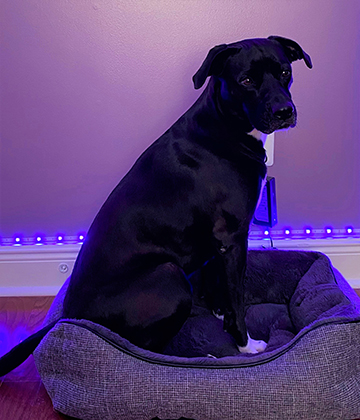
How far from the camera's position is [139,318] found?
4.99 feet

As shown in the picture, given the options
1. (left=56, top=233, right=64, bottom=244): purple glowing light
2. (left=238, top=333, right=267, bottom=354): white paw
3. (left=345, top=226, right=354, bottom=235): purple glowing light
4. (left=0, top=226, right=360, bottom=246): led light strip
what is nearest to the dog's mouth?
(left=238, top=333, right=267, bottom=354): white paw

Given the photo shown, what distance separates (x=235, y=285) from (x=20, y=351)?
782 millimetres

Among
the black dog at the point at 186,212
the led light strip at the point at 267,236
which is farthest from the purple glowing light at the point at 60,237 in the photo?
the black dog at the point at 186,212

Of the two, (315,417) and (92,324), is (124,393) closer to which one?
(92,324)

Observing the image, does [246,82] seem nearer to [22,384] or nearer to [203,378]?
[203,378]

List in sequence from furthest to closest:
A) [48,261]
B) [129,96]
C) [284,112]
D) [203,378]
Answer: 1. [48,261]
2. [129,96]
3. [284,112]
4. [203,378]

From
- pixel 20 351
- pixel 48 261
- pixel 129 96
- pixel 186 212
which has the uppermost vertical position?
pixel 129 96

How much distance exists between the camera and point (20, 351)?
1607 mm

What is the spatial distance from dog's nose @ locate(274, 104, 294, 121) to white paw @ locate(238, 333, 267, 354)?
812 millimetres

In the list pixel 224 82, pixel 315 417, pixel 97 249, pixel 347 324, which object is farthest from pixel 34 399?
pixel 224 82

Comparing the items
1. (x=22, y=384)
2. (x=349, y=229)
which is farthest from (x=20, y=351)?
(x=349, y=229)

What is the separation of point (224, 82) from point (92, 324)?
0.92m

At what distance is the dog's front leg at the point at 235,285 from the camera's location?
164cm

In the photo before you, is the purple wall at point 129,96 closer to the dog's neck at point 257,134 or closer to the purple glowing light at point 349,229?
the purple glowing light at point 349,229
